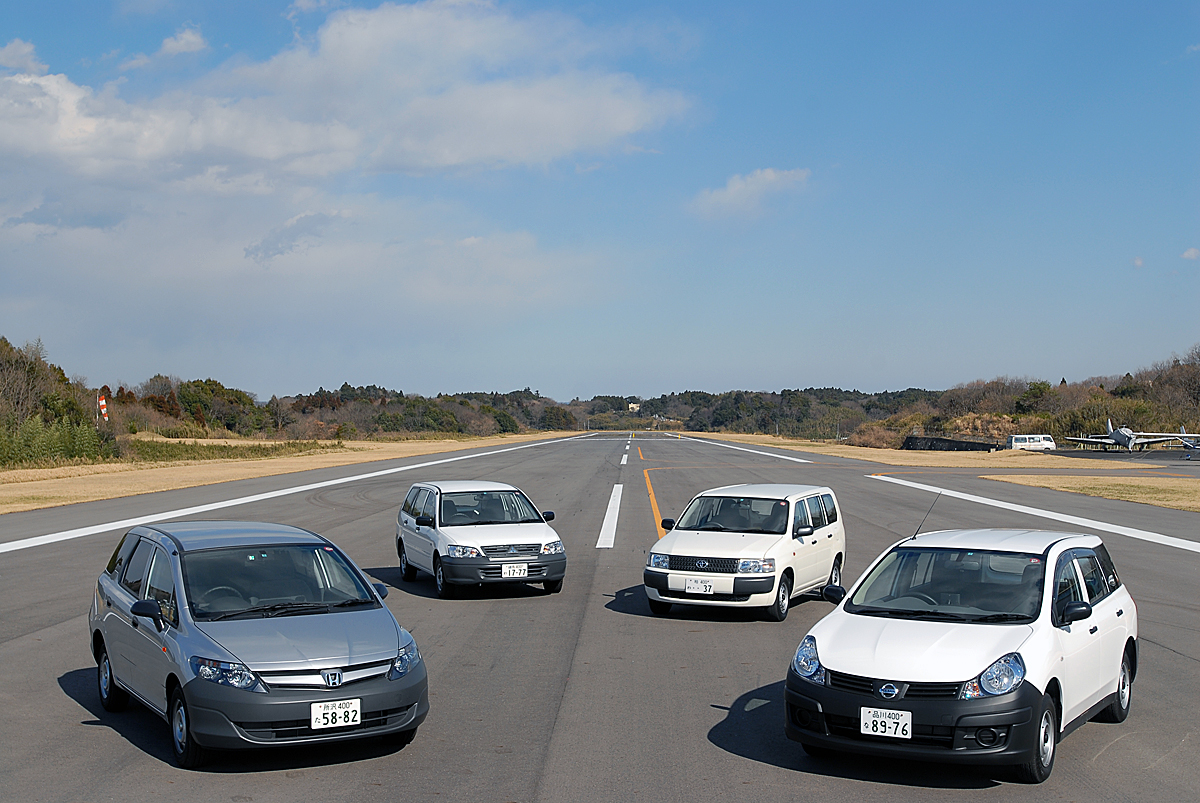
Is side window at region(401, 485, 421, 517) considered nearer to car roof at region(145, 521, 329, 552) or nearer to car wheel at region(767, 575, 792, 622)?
car wheel at region(767, 575, 792, 622)

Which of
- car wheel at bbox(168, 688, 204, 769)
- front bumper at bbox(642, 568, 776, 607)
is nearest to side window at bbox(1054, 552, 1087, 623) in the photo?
front bumper at bbox(642, 568, 776, 607)

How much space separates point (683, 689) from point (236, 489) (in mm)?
29262

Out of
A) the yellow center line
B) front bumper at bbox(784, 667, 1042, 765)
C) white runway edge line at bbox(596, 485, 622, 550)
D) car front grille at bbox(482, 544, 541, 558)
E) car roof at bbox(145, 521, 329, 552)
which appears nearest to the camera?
front bumper at bbox(784, 667, 1042, 765)

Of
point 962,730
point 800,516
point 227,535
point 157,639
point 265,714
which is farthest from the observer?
point 800,516

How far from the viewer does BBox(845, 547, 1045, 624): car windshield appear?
6.94m

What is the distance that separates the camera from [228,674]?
6.31 metres

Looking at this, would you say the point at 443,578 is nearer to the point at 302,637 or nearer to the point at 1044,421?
the point at 302,637

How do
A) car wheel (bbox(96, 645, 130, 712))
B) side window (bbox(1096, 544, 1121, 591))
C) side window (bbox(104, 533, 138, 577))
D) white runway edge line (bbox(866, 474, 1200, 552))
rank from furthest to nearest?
white runway edge line (bbox(866, 474, 1200, 552)), side window (bbox(104, 533, 138, 577)), side window (bbox(1096, 544, 1121, 591)), car wheel (bbox(96, 645, 130, 712))

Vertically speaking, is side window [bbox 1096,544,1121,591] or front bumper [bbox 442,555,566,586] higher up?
side window [bbox 1096,544,1121,591]

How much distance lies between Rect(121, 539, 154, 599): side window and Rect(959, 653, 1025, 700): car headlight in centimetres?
616

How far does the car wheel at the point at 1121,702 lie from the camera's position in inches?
300

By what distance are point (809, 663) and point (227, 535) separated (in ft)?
15.2

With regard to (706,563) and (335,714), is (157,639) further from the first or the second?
(706,563)

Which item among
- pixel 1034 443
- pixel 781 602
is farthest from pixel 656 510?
pixel 1034 443
